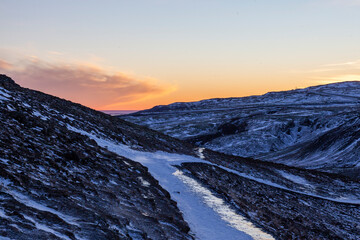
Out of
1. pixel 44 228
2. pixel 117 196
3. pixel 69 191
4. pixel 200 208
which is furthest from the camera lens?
pixel 200 208

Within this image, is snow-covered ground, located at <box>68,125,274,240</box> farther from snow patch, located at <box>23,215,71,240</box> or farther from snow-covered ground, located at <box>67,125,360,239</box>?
snow patch, located at <box>23,215,71,240</box>

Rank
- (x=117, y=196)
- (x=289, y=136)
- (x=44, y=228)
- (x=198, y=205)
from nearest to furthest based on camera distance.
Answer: (x=44, y=228) < (x=117, y=196) < (x=198, y=205) < (x=289, y=136)

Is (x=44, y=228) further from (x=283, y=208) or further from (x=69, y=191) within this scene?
(x=283, y=208)

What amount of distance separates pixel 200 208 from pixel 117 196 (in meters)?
4.57

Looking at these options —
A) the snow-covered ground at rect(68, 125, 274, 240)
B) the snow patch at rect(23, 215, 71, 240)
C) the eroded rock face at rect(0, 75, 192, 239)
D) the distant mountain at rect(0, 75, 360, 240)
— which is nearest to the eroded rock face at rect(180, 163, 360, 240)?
the distant mountain at rect(0, 75, 360, 240)

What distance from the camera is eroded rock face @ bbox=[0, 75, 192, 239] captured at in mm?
10799

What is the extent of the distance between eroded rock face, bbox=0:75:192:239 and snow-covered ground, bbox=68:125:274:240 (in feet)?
2.71

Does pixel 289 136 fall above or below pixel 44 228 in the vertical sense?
below

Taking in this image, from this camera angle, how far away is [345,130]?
92.9 metres

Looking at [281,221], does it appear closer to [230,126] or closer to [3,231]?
[3,231]

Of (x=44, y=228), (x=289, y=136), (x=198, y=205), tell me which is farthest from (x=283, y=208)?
(x=289, y=136)

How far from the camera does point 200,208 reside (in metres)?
18.5

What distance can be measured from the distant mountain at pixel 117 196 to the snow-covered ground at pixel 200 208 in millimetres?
51

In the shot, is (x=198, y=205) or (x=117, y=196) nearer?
(x=117, y=196)
